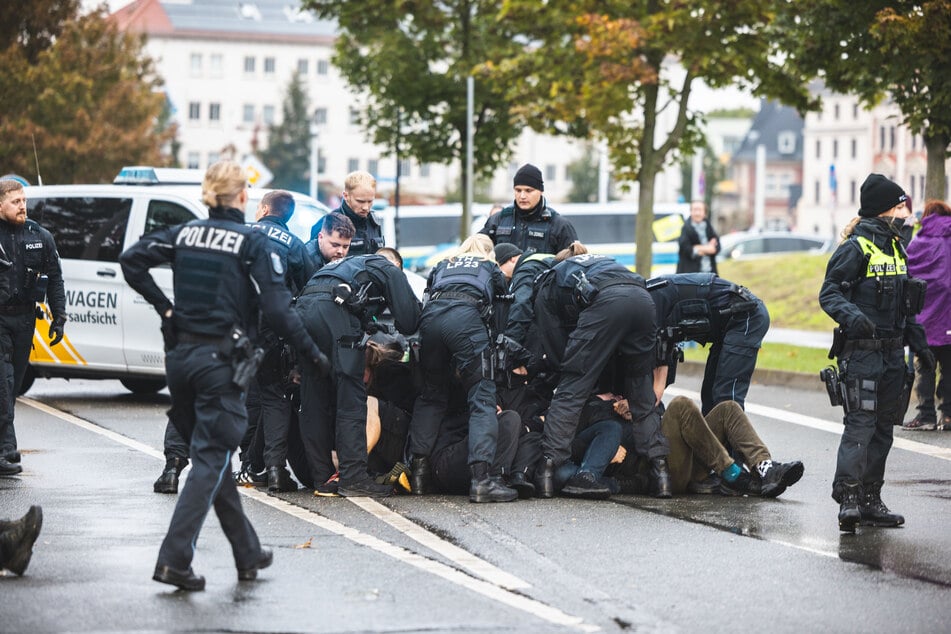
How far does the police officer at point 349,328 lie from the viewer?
9.84 metres

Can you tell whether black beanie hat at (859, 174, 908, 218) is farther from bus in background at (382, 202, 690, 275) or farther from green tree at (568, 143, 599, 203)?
green tree at (568, 143, 599, 203)

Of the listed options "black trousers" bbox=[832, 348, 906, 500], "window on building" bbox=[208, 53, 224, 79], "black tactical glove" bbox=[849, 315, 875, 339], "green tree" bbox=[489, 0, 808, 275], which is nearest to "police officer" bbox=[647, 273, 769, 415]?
"black trousers" bbox=[832, 348, 906, 500]

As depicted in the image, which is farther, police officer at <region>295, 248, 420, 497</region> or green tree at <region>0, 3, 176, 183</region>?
green tree at <region>0, 3, 176, 183</region>

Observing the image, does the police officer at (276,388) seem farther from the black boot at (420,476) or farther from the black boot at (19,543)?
the black boot at (19,543)

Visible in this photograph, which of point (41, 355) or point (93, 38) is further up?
point (93, 38)

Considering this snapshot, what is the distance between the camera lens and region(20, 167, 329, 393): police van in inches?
581

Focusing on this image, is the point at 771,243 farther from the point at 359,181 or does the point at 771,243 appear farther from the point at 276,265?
the point at 276,265

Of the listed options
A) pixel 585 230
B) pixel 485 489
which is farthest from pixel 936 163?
pixel 585 230

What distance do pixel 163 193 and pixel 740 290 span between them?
6189 millimetres

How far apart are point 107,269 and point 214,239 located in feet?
26.6

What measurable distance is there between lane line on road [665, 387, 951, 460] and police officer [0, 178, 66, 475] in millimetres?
5928

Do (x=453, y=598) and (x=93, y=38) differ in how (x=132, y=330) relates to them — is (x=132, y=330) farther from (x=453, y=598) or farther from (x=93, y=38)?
(x=93, y=38)

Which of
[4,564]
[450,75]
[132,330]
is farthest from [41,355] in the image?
[450,75]

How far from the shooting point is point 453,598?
6832 millimetres
